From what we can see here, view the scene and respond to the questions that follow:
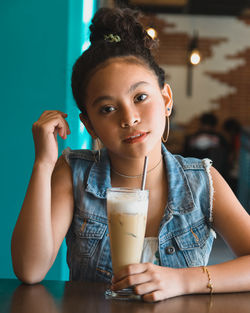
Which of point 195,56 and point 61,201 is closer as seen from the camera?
point 61,201

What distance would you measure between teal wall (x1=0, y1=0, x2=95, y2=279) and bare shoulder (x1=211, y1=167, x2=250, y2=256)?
2.84ft

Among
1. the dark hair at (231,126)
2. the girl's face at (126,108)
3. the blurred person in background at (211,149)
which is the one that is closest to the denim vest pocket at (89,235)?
the girl's face at (126,108)

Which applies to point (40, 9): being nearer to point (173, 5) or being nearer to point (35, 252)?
point (35, 252)

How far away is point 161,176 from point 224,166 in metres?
5.39

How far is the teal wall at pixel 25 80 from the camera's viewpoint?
2.09 meters

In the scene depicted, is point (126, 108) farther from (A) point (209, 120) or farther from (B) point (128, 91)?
(A) point (209, 120)

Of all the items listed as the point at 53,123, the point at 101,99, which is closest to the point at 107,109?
the point at 101,99

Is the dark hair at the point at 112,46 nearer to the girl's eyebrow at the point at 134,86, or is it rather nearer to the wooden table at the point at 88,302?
the girl's eyebrow at the point at 134,86

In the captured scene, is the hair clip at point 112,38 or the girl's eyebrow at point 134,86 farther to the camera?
the hair clip at point 112,38

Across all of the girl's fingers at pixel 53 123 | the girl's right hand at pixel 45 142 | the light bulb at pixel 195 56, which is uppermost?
the light bulb at pixel 195 56

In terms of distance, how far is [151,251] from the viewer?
1466 millimetres

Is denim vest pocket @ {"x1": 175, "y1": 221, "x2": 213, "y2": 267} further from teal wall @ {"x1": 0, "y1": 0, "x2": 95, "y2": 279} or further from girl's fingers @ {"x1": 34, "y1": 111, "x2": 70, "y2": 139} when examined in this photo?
teal wall @ {"x1": 0, "y1": 0, "x2": 95, "y2": 279}

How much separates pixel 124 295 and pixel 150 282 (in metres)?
0.07

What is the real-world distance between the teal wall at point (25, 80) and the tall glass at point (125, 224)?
103 cm
